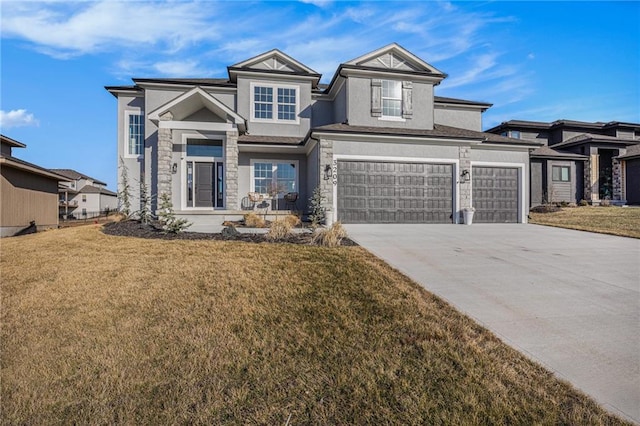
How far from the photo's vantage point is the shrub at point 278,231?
8555mm

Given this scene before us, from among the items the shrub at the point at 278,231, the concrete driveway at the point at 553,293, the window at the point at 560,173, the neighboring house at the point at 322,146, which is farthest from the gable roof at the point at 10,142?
the window at the point at 560,173

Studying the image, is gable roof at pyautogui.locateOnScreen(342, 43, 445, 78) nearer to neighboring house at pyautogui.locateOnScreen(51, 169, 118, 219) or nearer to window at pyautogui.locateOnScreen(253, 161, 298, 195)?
window at pyautogui.locateOnScreen(253, 161, 298, 195)

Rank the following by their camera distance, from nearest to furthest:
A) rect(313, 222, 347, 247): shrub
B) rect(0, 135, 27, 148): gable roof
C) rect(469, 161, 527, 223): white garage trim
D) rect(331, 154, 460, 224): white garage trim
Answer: rect(313, 222, 347, 247): shrub < rect(331, 154, 460, 224): white garage trim < rect(469, 161, 527, 223): white garage trim < rect(0, 135, 27, 148): gable roof

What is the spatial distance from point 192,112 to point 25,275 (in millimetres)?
10828

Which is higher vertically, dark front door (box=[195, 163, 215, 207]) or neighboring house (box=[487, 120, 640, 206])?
neighboring house (box=[487, 120, 640, 206])

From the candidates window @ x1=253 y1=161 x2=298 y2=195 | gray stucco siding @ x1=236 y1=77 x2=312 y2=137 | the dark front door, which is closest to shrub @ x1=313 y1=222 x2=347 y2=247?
window @ x1=253 y1=161 x2=298 y2=195

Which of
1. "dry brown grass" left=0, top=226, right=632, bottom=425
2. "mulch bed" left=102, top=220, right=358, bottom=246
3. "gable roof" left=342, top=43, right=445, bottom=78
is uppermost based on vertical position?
"gable roof" left=342, top=43, right=445, bottom=78

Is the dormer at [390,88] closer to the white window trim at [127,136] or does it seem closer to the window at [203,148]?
the window at [203,148]

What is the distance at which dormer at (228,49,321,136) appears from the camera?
15969 mm

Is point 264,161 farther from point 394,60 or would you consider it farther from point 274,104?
point 394,60

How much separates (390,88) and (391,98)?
1.61ft

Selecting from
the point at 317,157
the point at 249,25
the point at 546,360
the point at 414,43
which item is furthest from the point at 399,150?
the point at 546,360

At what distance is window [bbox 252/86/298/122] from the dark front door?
11.9 ft

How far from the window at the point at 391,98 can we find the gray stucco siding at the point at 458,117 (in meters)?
3.99
